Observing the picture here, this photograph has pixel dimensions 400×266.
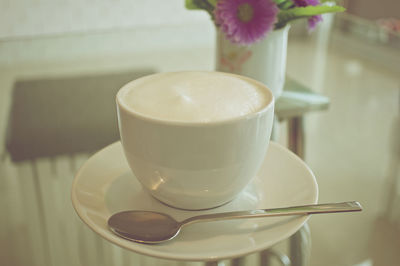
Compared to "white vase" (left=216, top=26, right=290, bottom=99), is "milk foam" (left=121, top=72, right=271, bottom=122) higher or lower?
higher

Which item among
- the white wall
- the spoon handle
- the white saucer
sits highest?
the spoon handle

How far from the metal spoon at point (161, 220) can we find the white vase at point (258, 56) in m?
0.28

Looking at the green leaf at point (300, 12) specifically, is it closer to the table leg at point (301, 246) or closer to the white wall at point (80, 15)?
the table leg at point (301, 246)

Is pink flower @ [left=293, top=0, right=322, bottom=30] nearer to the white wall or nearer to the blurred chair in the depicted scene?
the blurred chair

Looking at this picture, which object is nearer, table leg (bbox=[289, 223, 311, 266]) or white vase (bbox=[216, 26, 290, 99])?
table leg (bbox=[289, 223, 311, 266])

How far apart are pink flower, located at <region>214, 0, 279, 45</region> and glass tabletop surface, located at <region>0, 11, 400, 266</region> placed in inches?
5.2

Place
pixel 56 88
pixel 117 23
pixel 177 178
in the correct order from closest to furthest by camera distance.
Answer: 1. pixel 177 178
2. pixel 56 88
3. pixel 117 23

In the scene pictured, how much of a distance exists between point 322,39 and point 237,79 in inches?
27.0

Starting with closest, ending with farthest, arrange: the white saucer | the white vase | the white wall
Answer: the white saucer → the white vase → the white wall

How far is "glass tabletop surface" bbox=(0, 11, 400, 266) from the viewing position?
16.6 inches

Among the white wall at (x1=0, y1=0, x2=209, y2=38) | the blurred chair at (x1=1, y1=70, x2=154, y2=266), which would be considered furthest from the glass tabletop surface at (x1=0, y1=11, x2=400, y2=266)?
the white wall at (x1=0, y1=0, x2=209, y2=38)

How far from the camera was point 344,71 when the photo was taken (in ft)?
2.73

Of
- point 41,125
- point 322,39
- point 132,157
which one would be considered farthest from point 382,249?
point 322,39

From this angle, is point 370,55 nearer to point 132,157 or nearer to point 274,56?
point 274,56
